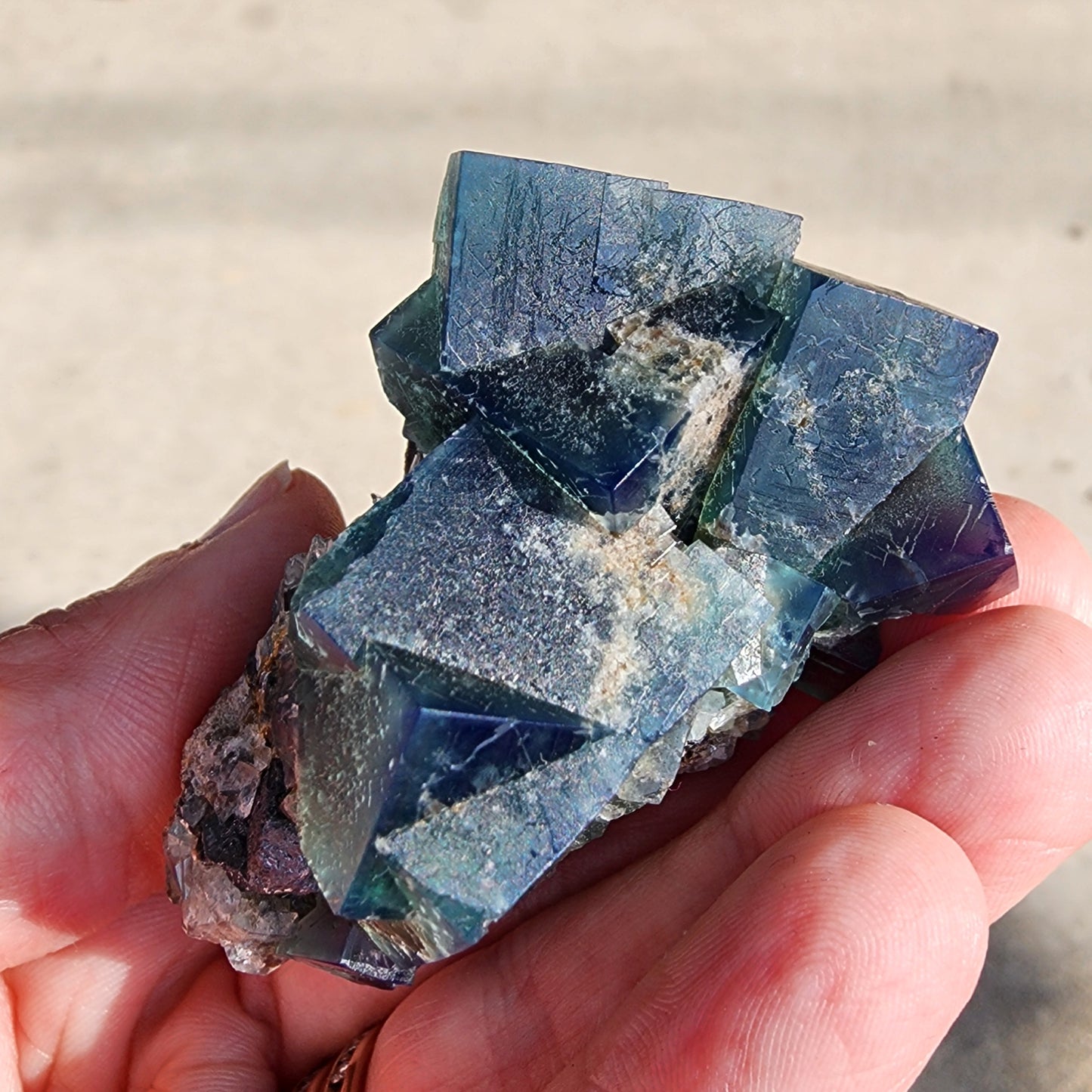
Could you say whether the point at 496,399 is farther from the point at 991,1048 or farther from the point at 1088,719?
the point at 991,1048

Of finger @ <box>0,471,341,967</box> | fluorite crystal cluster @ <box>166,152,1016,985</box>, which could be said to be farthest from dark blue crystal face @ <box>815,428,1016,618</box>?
finger @ <box>0,471,341,967</box>

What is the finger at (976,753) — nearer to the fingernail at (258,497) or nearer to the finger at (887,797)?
the finger at (887,797)

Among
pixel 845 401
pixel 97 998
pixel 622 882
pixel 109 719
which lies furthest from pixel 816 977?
pixel 97 998

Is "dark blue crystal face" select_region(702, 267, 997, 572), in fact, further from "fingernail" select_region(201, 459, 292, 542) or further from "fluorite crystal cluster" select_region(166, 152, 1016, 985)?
"fingernail" select_region(201, 459, 292, 542)

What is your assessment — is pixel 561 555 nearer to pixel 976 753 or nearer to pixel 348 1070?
pixel 976 753

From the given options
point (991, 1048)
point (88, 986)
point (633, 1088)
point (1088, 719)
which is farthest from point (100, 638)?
point (991, 1048)

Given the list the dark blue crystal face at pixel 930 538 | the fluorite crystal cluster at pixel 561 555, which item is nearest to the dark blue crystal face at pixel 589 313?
the fluorite crystal cluster at pixel 561 555

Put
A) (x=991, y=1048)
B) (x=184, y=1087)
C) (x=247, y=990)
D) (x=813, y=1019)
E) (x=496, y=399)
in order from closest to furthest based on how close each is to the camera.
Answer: (x=813, y=1019) < (x=496, y=399) < (x=184, y=1087) < (x=247, y=990) < (x=991, y=1048)
